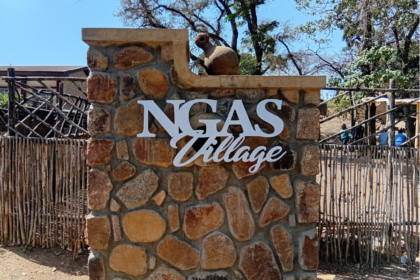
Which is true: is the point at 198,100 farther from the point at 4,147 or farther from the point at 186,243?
the point at 4,147

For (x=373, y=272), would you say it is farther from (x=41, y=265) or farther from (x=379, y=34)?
(x=379, y=34)

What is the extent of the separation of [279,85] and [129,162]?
142 cm

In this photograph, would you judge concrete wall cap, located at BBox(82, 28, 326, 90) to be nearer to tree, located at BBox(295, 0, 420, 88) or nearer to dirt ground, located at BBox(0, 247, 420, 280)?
dirt ground, located at BBox(0, 247, 420, 280)

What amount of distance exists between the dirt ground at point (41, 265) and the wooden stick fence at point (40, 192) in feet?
0.43

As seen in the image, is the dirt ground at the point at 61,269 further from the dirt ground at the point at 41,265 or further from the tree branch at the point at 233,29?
the tree branch at the point at 233,29

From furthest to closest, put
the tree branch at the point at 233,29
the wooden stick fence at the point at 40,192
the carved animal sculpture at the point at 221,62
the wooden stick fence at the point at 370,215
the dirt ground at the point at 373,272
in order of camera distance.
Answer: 1. the tree branch at the point at 233,29
2. the wooden stick fence at the point at 40,192
3. the wooden stick fence at the point at 370,215
4. the dirt ground at the point at 373,272
5. the carved animal sculpture at the point at 221,62

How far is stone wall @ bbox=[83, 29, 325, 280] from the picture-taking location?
2828 mm

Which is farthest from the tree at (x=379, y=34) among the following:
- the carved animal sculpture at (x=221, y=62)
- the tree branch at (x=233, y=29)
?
the carved animal sculpture at (x=221, y=62)

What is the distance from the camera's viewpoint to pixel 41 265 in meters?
4.66

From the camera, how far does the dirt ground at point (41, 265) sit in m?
4.42

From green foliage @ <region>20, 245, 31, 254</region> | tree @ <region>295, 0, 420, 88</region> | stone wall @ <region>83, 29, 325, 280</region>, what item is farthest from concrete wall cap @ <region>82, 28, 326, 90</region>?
tree @ <region>295, 0, 420, 88</region>

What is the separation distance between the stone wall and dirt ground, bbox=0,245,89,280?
201 cm

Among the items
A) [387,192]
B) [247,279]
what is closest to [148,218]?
[247,279]

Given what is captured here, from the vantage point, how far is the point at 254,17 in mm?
14680
